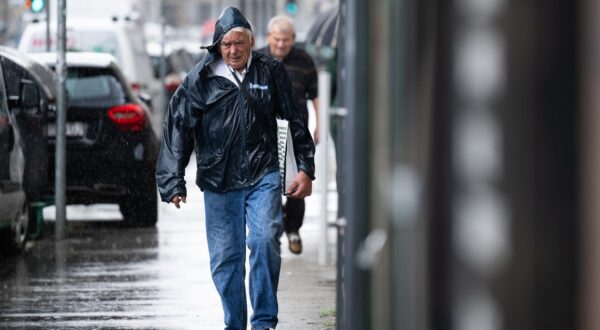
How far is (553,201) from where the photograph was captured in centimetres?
122

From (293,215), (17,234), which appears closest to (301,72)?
(293,215)

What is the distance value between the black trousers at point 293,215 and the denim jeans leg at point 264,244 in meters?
4.82

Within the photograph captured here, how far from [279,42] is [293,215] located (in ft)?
4.54

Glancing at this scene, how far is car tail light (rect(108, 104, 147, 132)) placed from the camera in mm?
14945

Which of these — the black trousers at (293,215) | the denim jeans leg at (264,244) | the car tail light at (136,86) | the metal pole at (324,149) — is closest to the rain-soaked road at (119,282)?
the black trousers at (293,215)

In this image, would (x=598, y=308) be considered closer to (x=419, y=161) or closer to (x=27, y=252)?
(x=419, y=161)

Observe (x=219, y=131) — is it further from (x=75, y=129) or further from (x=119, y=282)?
(x=75, y=129)

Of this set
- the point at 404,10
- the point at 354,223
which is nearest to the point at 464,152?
the point at 404,10

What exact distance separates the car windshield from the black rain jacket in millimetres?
7681

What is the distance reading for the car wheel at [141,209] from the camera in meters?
15.0

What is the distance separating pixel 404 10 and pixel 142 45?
25.4 m

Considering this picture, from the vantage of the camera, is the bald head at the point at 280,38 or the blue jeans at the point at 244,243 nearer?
the blue jeans at the point at 244,243

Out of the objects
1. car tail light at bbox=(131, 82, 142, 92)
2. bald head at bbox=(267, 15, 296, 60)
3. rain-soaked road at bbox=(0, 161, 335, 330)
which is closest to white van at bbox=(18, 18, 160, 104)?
car tail light at bbox=(131, 82, 142, 92)

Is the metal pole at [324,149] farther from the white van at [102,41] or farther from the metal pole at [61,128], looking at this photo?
the white van at [102,41]
